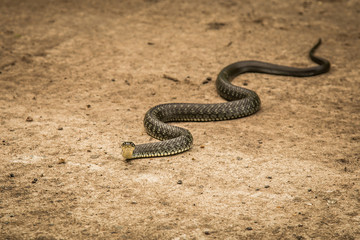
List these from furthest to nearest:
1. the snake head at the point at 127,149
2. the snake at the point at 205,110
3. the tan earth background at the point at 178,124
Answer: the snake at the point at 205,110 → the snake head at the point at 127,149 → the tan earth background at the point at 178,124

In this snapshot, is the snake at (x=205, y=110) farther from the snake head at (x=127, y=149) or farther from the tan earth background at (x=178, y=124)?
the tan earth background at (x=178, y=124)

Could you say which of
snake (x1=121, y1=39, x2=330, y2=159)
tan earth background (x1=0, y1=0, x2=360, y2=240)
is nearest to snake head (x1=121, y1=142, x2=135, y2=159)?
snake (x1=121, y1=39, x2=330, y2=159)

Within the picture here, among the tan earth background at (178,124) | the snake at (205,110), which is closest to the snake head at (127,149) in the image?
the snake at (205,110)

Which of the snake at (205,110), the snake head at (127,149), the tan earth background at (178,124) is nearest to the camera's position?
the tan earth background at (178,124)

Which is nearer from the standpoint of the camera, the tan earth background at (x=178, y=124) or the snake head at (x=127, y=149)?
the tan earth background at (x=178, y=124)

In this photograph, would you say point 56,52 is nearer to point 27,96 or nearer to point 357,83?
point 27,96

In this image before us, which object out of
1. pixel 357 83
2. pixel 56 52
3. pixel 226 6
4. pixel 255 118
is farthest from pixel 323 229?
pixel 226 6

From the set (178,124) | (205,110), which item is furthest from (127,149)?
(205,110)

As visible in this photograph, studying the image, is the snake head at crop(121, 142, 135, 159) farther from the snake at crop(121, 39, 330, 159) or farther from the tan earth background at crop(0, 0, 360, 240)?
the tan earth background at crop(0, 0, 360, 240)
